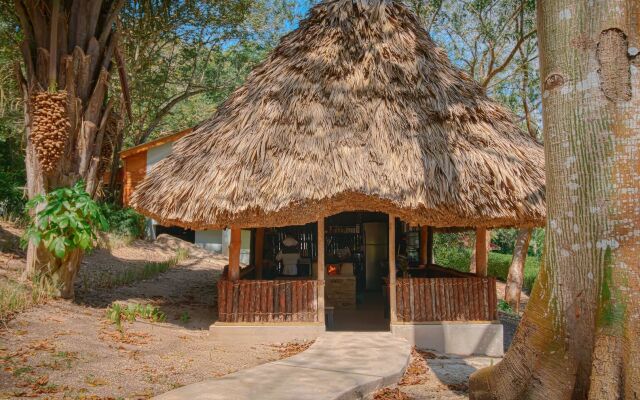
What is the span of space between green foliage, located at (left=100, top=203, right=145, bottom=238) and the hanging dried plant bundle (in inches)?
397

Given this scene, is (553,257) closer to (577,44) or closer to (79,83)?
(577,44)

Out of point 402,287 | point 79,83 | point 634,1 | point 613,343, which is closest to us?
point 613,343

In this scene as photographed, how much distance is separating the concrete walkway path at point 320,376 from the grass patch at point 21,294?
3.25m

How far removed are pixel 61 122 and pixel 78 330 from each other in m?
3.00

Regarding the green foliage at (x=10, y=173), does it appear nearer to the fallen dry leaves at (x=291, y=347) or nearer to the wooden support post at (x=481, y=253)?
the fallen dry leaves at (x=291, y=347)

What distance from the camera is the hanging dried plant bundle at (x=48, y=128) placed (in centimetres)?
701

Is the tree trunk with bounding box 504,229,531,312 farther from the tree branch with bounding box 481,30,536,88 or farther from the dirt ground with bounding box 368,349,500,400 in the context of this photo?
the dirt ground with bounding box 368,349,500,400

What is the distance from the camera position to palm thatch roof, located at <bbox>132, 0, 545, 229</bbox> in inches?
259

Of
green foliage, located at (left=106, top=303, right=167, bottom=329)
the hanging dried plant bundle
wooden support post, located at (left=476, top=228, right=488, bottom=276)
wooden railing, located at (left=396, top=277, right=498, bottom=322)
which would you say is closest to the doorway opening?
wooden support post, located at (left=476, top=228, right=488, bottom=276)

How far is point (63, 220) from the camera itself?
6586 millimetres

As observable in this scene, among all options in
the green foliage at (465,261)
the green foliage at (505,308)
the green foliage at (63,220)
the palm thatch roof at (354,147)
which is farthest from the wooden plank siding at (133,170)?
the green foliage at (505,308)

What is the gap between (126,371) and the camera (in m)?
4.80

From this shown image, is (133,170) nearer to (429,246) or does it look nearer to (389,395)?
(429,246)

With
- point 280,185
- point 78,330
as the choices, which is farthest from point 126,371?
point 280,185
